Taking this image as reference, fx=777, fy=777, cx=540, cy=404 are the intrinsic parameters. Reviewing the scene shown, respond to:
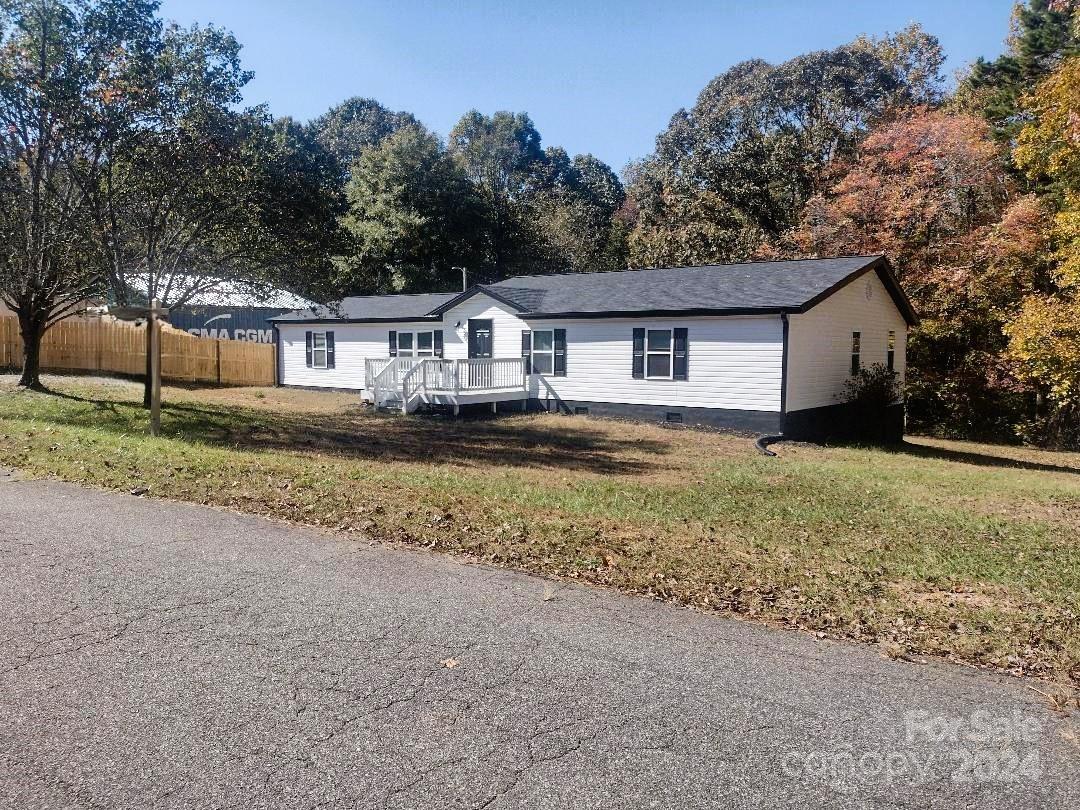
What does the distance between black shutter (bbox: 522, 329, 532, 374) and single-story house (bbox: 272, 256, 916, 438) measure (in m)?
0.03

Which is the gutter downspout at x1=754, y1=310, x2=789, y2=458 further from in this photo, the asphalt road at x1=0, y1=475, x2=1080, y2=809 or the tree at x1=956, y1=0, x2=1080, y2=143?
the asphalt road at x1=0, y1=475, x2=1080, y2=809

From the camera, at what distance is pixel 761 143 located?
31.8 meters

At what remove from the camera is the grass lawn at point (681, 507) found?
541 centimetres

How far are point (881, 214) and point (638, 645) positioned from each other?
2567 centimetres

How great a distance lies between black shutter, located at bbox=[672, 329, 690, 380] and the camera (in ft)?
63.4

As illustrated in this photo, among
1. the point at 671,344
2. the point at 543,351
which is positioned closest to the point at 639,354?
the point at 671,344

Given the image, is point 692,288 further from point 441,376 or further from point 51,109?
point 51,109

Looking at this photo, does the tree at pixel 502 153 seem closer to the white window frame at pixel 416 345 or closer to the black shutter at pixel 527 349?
the white window frame at pixel 416 345

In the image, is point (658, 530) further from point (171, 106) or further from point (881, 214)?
point (881, 214)

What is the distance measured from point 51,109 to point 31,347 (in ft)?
24.5

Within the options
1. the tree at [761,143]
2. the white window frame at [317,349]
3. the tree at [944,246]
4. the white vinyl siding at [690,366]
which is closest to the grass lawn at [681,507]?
the white vinyl siding at [690,366]

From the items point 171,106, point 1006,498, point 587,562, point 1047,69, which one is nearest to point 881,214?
point 1047,69

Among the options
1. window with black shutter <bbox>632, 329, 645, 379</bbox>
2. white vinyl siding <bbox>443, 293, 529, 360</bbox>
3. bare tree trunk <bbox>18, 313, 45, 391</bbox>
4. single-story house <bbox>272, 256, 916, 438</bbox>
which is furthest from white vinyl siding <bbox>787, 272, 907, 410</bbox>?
bare tree trunk <bbox>18, 313, 45, 391</bbox>

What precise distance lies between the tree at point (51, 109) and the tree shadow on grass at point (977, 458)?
748 inches
